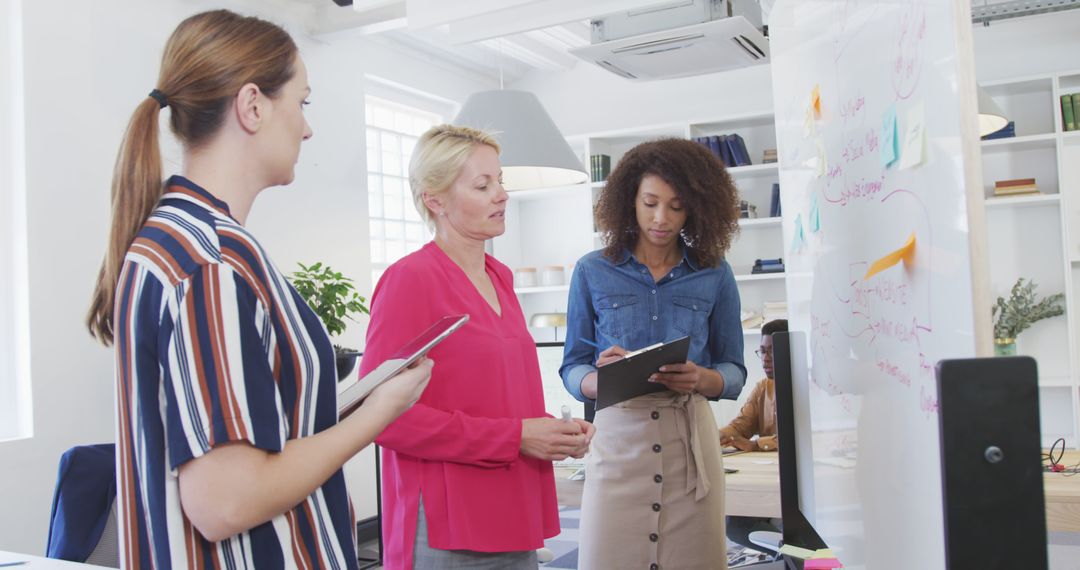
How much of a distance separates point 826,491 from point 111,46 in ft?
12.4

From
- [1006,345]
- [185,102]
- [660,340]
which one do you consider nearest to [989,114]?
[1006,345]

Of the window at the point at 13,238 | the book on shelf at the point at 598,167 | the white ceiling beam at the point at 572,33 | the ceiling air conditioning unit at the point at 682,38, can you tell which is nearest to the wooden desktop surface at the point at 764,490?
the ceiling air conditioning unit at the point at 682,38

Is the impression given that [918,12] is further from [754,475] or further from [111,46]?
[111,46]

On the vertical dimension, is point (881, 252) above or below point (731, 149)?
below

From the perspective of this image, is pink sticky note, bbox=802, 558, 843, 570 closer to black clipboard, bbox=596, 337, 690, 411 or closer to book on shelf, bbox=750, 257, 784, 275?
black clipboard, bbox=596, 337, 690, 411

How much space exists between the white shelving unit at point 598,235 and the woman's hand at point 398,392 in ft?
15.3

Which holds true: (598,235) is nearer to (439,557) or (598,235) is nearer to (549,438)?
(549,438)

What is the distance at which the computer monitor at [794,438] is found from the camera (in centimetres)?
168

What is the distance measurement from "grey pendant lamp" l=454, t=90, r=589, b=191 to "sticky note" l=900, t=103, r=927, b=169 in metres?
2.20

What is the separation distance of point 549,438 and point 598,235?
4387mm

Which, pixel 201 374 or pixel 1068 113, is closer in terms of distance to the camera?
pixel 201 374

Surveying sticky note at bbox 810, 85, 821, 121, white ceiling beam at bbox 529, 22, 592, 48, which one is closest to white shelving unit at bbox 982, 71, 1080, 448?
white ceiling beam at bbox 529, 22, 592, 48

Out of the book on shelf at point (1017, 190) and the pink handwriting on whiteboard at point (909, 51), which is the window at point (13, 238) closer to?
the pink handwriting on whiteboard at point (909, 51)

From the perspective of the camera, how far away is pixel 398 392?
3.50 ft
